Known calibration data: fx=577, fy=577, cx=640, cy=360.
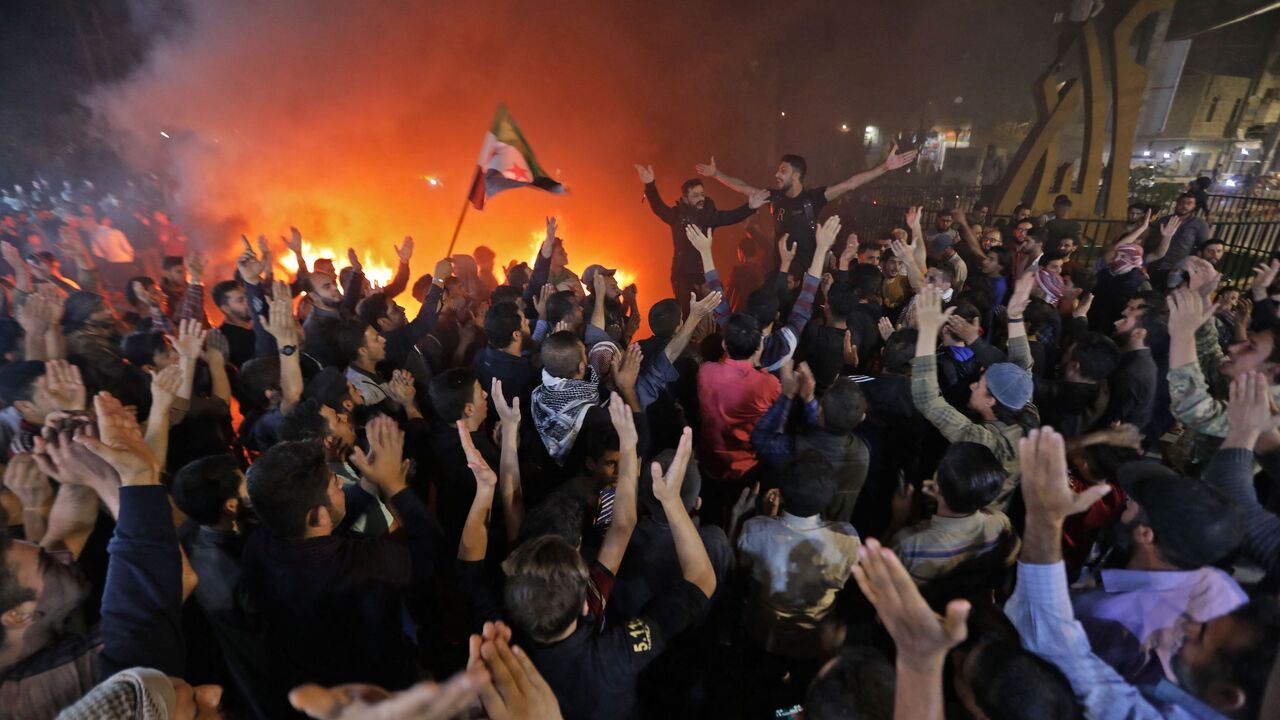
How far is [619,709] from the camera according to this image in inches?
69.6

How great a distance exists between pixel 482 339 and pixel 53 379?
2.71m

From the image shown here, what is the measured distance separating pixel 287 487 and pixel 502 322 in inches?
72.2

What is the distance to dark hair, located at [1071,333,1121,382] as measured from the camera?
3273 mm

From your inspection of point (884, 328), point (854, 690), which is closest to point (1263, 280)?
point (884, 328)

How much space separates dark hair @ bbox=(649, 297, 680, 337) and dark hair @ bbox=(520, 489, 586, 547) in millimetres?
1944

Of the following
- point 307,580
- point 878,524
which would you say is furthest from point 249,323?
point 878,524

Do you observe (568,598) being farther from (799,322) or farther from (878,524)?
(799,322)

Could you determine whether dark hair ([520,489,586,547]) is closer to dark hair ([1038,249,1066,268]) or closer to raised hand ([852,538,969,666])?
raised hand ([852,538,969,666])

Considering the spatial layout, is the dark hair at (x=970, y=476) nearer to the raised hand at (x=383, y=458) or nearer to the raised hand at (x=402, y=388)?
the raised hand at (x=383, y=458)

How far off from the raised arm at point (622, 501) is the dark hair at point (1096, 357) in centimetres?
282

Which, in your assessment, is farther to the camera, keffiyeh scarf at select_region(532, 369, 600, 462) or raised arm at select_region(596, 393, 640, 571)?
keffiyeh scarf at select_region(532, 369, 600, 462)

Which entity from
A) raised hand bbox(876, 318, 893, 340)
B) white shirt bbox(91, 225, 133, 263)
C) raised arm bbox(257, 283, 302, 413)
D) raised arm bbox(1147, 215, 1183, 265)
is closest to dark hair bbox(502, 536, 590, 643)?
raised arm bbox(257, 283, 302, 413)

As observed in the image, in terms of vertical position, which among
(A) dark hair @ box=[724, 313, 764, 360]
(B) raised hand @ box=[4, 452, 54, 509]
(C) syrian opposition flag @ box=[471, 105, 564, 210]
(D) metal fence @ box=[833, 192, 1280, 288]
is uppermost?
(D) metal fence @ box=[833, 192, 1280, 288]

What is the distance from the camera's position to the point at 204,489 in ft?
6.82
